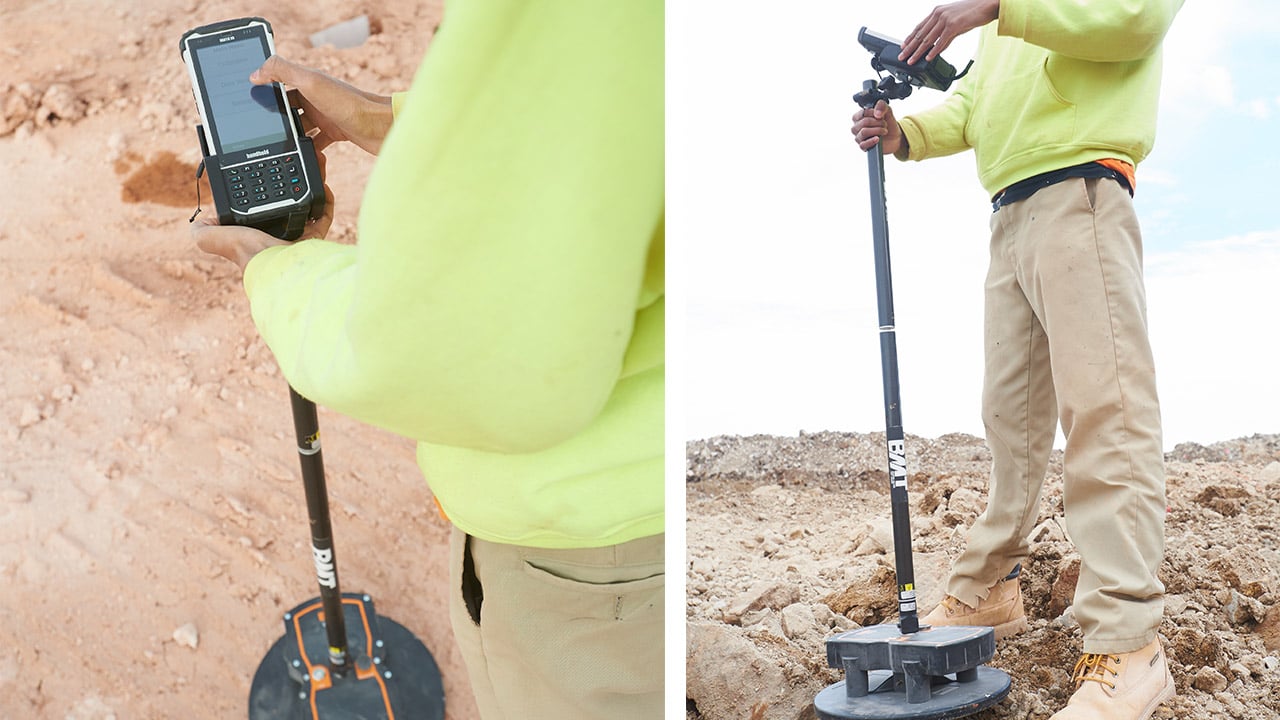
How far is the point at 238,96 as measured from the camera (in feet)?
3.93

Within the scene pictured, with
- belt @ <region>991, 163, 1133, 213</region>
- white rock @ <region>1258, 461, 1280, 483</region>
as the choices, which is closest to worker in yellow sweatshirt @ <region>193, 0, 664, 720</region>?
belt @ <region>991, 163, 1133, 213</region>

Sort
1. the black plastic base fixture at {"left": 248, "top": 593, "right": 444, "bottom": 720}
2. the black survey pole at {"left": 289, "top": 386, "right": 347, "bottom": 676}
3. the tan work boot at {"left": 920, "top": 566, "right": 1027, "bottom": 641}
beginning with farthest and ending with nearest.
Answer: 1. the black plastic base fixture at {"left": 248, "top": 593, "right": 444, "bottom": 720}
2. the black survey pole at {"left": 289, "top": 386, "right": 347, "bottom": 676}
3. the tan work boot at {"left": 920, "top": 566, "right": 1027, "bottom": 641}

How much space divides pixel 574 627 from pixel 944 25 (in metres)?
0.79

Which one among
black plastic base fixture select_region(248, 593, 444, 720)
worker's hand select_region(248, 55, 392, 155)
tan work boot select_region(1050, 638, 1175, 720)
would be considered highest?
worker's hand select_region(248, 55, 392, 155)

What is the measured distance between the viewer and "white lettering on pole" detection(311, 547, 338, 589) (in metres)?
1.71

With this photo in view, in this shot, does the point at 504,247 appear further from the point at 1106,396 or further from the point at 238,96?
the point at 1106,396

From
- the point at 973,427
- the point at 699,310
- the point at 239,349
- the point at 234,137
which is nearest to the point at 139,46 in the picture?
the point at 239,349

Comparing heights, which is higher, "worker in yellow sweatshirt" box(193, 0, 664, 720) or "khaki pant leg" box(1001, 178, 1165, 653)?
"worker in yellow sweatshirt" box(193, 0, 664, 720)

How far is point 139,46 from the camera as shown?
150 inches

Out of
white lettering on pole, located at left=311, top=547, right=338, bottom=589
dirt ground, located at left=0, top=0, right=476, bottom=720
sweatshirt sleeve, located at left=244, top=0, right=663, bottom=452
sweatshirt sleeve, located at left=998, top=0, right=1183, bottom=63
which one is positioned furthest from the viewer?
dirt ground, located at left=0, top=0, right=476, bottom=720

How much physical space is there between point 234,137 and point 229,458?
1505mm

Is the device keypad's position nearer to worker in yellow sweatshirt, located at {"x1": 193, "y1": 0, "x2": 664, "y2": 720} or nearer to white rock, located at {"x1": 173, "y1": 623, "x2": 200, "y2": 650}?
worker in yellow sweatshirt, located at {"x1": 193, "y1": 0, "x2": 664, "y2": 720}

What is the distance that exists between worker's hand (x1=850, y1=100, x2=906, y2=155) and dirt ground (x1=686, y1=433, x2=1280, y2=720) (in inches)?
15.8

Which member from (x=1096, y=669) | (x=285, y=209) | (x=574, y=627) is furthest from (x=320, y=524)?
(x=1096, y=669)
